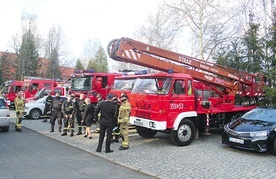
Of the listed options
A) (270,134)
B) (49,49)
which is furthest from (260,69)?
(49,49)

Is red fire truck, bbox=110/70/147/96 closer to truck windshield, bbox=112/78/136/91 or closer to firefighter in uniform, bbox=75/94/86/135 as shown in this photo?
truck windshield, bbox=112/78/136/91

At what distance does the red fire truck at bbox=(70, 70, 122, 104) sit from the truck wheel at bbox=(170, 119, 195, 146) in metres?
6.46

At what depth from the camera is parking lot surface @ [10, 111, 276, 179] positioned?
642 cm

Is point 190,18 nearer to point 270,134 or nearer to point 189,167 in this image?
point 270,134

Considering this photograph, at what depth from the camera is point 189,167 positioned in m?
6.84

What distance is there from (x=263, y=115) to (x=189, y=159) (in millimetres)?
3451

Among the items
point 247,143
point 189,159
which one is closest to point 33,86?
point 189,159

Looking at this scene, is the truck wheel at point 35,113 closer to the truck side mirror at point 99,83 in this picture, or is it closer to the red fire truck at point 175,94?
the truck side mirror at point 99,83

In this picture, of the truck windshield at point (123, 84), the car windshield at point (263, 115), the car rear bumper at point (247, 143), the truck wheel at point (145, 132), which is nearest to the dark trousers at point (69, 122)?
the truck wheel at point (145, 132)

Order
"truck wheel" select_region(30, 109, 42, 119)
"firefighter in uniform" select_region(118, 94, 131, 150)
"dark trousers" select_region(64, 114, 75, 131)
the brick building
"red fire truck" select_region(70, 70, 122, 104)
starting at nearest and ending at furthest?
"firefighter in uniform" select_region(118, 94, 131, 150)
"dark trousers" select_region(64, 114, 75, 131)
"red fire truck" select_region(70, 70, 122, 104)
"truck wheel" select_region(30, 109, 42, 119)
the brick building

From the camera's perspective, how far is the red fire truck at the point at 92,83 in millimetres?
15078

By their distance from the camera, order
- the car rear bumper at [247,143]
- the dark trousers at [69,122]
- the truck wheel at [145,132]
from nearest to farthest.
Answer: the car rear bumper at [247,143]
the truck wheel at [145,132]
the dark trousers at [69,122]

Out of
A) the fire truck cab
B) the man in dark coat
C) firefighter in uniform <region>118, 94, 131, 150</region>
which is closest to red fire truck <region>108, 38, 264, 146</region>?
firefighter in uniform <region>118, 94, 131, 150</region>

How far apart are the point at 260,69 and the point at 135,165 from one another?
10509 mm
